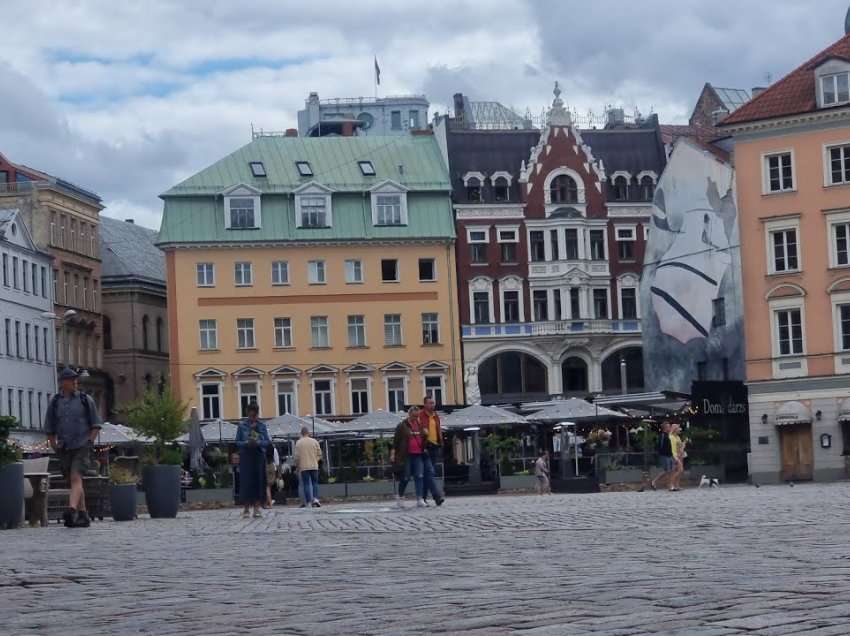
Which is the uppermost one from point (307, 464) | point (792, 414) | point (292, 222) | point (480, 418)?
point (292, 222)

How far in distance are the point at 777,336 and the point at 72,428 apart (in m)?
48.7

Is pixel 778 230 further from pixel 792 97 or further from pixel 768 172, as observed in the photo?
pixel 792 97

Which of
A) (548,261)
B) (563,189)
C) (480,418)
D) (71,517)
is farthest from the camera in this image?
(563,189)

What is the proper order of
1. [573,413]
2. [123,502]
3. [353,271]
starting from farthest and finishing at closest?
1. [353,271]
2. [573,413]
3. [123,502]

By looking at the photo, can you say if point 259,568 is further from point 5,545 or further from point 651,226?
point 651,226

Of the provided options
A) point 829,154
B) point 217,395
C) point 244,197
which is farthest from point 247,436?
point 244,197

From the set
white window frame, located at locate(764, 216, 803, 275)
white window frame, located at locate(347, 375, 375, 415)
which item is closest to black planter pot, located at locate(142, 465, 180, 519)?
white window frame, located at locate(764, 216, 803, 275)

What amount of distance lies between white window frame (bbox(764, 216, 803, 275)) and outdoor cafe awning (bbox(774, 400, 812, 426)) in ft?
14.8

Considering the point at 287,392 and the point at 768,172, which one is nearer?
the point at 768,172

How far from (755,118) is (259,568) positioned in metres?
58.2

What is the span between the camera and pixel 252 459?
28938 millimetres

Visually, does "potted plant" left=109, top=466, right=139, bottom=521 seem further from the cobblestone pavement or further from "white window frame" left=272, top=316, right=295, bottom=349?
"white window frame" left=272, top=316, right=295, bottom=349

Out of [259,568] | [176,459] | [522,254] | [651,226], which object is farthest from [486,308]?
[259,568]

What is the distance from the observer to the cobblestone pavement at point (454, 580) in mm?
9219
